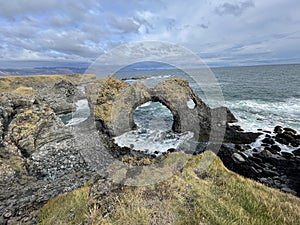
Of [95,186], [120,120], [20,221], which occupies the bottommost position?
[120,120]

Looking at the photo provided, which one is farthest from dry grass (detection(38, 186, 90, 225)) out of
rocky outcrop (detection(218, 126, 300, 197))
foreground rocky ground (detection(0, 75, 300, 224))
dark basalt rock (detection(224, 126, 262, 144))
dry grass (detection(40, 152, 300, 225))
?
dark basalt rock (detection(224, 126, 262, 144))

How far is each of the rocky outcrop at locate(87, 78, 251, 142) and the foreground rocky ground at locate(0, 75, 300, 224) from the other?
0.82 meters

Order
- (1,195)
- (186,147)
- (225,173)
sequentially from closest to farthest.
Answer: (225,173) → (1,195) → (186,147)

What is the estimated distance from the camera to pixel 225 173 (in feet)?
33.0

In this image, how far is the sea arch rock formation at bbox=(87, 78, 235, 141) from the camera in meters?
26.1

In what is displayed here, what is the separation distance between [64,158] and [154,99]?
51.2 feet

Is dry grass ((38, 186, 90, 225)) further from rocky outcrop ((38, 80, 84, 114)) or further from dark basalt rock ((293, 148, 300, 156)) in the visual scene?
rocky outcrop ((38, 80, 84, 114))

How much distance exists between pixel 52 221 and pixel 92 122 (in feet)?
68.2

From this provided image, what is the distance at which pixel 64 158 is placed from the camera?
17.7 m

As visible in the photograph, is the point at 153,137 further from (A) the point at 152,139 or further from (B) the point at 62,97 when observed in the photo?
(B) the point at 62,97

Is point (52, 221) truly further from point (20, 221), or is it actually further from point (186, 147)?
point (186, 147)

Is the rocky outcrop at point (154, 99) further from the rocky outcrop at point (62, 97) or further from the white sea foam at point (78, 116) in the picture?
the rocky outcrop at point (62, 97)

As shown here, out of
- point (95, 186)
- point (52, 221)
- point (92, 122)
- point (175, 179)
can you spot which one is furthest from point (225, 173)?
point (92, 122)

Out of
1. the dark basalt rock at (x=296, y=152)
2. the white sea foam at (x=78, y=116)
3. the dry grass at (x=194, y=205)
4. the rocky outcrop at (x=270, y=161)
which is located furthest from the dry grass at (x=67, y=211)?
the white sea foam at (x=78, y=116)
